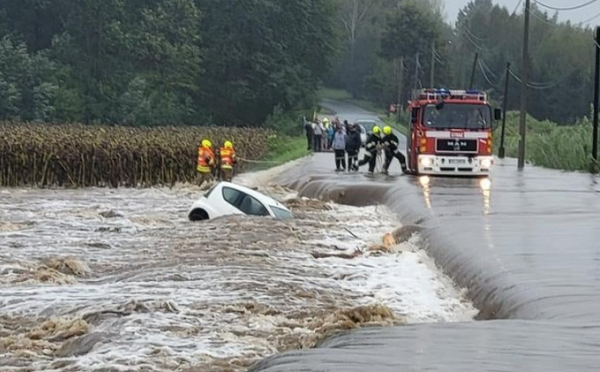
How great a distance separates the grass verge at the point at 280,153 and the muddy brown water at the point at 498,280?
17.1m

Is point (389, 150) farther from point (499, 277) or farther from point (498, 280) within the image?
point (498, 280)


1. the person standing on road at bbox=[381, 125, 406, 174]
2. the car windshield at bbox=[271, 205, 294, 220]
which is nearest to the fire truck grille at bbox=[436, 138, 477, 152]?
the person standing on road at bbox=[381, 125, 406, 174]

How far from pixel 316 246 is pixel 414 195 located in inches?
277

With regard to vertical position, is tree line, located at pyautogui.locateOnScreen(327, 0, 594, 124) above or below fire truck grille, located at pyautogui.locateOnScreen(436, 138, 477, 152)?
above

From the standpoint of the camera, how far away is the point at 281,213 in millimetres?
23656

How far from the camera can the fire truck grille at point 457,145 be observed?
106ft

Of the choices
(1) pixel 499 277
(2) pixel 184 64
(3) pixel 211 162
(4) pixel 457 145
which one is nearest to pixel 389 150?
(4) pixel 457 145

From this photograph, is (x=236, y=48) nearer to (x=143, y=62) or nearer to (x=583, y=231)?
(x=143, y=62)

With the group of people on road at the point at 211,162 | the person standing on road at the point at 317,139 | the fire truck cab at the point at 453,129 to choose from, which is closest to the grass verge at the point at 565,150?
the fire truck cab at the point at 453,129

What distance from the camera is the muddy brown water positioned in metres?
9.64

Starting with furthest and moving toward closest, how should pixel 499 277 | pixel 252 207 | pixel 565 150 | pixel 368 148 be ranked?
1. pixel 565 150
2. pixel 368 148
3. pixel 252 207
4. pixel 499 277

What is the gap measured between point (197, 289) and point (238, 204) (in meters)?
8.21

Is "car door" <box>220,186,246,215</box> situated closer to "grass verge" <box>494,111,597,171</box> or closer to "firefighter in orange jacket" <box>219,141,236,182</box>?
"firefighter in orange jacket" <box>219,141,236,182</box>

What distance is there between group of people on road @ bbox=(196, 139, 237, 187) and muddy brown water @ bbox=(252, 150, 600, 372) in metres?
5.78
